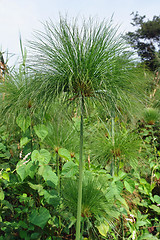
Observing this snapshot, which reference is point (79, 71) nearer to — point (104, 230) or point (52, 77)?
point (52, 77)

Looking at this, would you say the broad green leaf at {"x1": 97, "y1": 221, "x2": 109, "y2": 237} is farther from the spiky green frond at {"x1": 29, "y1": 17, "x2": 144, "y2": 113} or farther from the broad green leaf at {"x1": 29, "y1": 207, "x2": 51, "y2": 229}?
the spiky green frond at {"x1": 29, "y1": 17, "x2": 144, "y2": 113}

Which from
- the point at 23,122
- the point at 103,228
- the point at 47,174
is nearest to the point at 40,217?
the point at 47,174

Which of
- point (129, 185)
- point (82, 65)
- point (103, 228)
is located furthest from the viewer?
point (129, 185)

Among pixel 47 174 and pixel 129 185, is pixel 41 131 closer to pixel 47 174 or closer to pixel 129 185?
pixel 47 174

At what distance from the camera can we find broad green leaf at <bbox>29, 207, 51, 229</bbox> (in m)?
1.22

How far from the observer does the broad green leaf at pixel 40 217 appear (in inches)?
48.1

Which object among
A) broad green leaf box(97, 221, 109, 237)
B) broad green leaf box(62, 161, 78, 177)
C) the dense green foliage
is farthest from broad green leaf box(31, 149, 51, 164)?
broad green leaf box(97, 221, 109, 237)

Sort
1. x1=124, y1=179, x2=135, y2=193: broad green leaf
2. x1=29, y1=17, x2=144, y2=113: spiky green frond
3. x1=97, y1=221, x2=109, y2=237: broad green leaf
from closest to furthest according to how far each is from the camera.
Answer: x1=29, y1=17, x2=144, y2=113: spiky green frond < x1=97, y1=221, x2=109, y2=237: broad green leaf < x1=124, y1=179, x2=135, y2=193: broad green leaf

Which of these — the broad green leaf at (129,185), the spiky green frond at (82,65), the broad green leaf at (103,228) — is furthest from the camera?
the broad green leaf at (129,185)

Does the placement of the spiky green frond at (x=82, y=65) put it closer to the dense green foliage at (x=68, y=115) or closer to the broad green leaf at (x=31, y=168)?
the dense green foliage at (x=68, y=115)

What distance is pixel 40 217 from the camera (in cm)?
125

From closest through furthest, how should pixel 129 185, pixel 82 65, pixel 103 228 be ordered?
pixel 82 65 < pixel 103 228 < pixel 129 185

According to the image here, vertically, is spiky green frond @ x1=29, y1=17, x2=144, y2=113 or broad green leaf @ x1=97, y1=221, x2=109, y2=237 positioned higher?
spiky green frond @ x1=29, y1=17, x2=144, y2=113

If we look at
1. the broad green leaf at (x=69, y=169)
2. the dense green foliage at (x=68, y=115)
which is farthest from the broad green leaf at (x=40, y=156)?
the broad green leaf at (x=69, y=169)
